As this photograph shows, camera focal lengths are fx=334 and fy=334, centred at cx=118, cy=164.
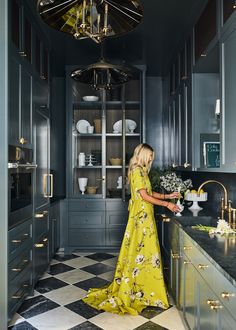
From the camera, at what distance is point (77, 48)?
397 cm

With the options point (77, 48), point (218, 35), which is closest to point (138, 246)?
point (218, 35)

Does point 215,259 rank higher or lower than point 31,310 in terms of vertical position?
higher

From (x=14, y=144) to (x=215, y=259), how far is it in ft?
5.44

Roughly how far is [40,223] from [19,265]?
745mm

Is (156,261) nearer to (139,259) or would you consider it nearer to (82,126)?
(139,259)

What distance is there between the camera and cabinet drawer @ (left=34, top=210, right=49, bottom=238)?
3.15 m

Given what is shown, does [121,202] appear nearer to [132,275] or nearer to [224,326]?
[132,275]

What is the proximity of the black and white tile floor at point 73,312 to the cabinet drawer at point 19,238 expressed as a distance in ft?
1.82

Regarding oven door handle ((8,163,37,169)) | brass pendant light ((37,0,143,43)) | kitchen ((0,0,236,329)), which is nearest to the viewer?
brass pendant light ((37,0,143,43))

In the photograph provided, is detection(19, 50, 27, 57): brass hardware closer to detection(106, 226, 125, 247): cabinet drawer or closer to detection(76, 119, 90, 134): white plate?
detection(76, 119, 90, 134): white plate

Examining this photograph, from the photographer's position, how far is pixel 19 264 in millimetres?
2619

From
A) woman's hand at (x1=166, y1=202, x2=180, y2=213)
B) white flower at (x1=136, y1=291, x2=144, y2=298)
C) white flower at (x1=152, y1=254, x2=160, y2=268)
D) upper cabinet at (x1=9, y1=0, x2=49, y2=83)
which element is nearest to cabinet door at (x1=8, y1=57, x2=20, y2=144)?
upper cabinet at (x1=9, y1=0, x2=49, y2=83)

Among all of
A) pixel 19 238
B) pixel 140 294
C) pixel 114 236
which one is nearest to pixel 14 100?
pixel 19 238

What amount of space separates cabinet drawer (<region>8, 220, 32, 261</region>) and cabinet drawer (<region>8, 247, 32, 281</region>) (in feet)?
0.17
